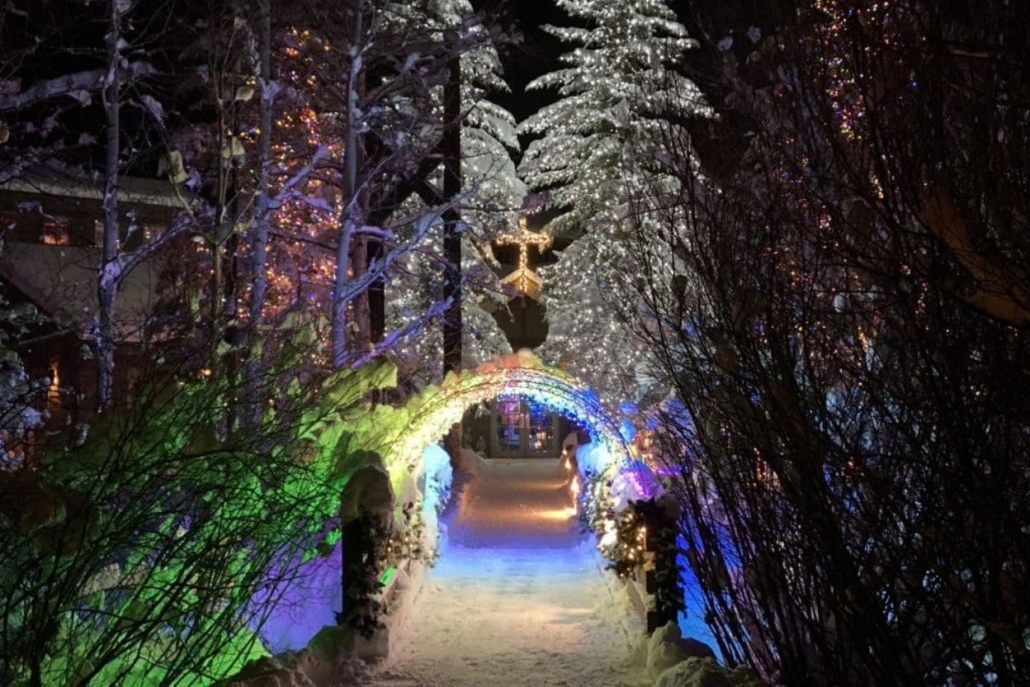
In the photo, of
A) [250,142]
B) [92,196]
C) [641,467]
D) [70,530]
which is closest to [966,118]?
[70,530]

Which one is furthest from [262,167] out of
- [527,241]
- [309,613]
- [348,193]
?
[527,241]

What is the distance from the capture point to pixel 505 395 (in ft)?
46.4

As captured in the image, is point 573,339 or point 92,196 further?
point 573,339

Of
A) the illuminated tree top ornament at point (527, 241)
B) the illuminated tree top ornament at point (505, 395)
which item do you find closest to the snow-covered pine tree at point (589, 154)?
the illuminated tree top ornament at point (527, 241)

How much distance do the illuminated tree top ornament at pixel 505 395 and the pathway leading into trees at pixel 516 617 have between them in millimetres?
1755

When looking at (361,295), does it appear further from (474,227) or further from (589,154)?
(589,154)

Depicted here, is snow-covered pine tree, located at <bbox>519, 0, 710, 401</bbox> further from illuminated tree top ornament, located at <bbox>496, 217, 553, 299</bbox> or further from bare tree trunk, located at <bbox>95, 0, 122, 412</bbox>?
bare tree trunk, located at <bbox>95, 0, 122, 412</bbox>

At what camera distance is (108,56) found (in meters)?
11.4

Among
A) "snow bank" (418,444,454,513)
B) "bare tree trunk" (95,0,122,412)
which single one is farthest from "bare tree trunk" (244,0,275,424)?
"snow bank" (418,444,454,513)

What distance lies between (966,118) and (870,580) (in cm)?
224

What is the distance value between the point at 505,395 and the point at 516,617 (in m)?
4.36

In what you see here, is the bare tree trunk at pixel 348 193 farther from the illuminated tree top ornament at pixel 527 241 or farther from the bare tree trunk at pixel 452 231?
the illuminated tree top ornament at pixel 527 241

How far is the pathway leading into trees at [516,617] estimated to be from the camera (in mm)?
8422

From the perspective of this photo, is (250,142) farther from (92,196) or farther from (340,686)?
(340,686)
